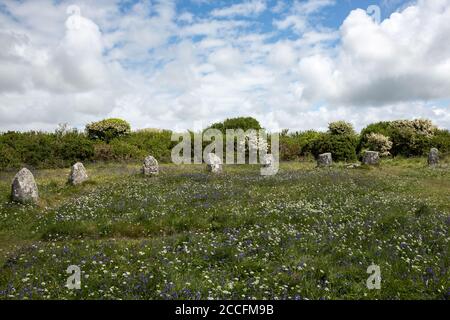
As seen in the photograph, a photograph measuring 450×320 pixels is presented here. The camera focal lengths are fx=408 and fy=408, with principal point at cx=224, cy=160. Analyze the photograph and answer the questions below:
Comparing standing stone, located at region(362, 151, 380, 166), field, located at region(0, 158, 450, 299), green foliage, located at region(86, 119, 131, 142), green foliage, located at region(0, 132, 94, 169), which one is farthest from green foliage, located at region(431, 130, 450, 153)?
green foliage, located at region(0, 132, 94, 169)

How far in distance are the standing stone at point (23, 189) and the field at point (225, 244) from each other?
1.80 feet

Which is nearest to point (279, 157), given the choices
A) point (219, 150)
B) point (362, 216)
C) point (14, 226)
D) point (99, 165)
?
point (219, 150)

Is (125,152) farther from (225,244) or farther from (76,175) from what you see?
(225,244)

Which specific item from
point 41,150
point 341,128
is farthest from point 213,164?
point 341,128

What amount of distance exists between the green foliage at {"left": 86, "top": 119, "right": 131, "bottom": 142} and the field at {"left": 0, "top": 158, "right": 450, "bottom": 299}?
28140 mm

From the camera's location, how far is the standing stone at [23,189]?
19.4 meters

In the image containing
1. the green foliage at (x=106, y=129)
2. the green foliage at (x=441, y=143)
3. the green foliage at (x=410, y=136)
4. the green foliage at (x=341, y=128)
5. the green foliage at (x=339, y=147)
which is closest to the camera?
the green foliage at (x=339, y=147)

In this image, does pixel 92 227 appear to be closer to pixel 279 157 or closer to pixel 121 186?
pixel 121 186

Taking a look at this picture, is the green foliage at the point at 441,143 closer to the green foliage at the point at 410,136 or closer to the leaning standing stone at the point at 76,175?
the green foliage at the point at 410,136

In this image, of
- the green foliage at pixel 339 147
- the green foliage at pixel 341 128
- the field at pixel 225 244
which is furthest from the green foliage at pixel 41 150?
the green foliage at pixel 341 128

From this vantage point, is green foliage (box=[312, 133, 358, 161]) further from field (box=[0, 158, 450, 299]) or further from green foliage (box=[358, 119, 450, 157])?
field (box=[0, 158, 450, 299])

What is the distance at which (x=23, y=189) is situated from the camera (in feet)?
63.8

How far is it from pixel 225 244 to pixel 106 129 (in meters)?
42.4
